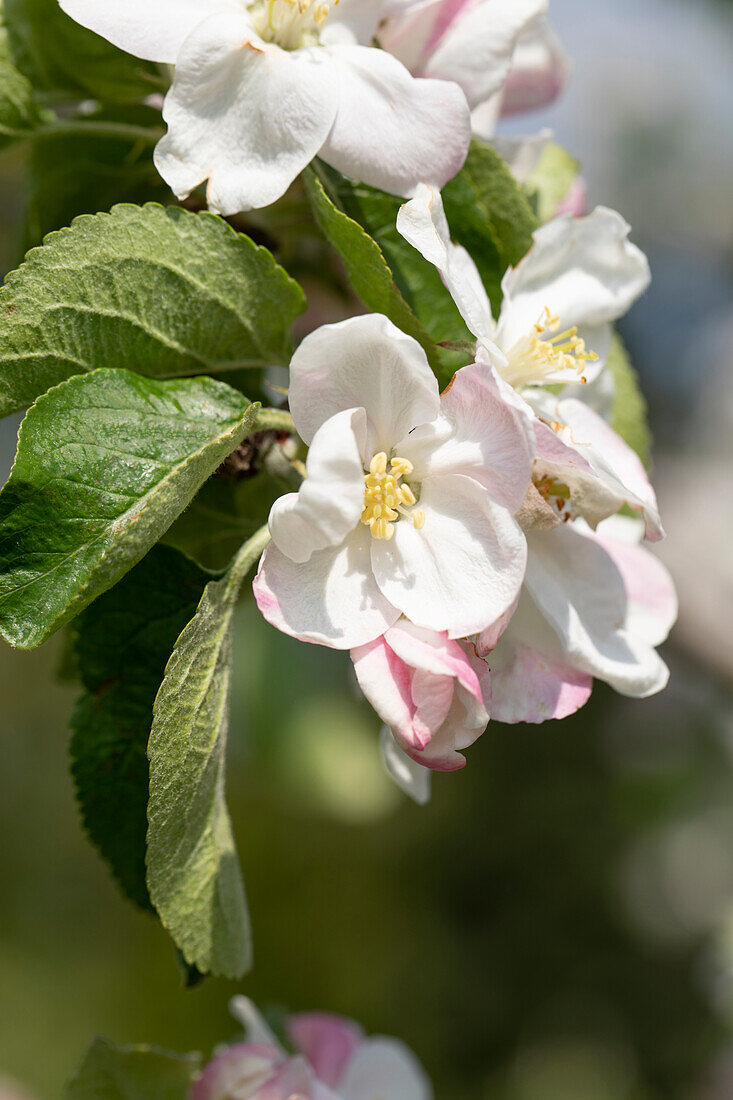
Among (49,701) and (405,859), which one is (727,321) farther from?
(49,701)

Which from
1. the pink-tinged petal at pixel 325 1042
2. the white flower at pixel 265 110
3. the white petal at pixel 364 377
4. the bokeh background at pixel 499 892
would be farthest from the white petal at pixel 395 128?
the bokeh background at pixel 499 892

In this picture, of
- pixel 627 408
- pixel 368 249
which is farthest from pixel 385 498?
pixel 627 408

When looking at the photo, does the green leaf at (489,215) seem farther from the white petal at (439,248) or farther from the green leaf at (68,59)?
the green leaf at (68,59)

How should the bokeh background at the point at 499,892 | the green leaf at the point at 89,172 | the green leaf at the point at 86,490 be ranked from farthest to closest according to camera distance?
1. the bokeh background at the point at 499,892
2. the green leaf at the point at 89,172
3. the green leaf at the point at 86,490

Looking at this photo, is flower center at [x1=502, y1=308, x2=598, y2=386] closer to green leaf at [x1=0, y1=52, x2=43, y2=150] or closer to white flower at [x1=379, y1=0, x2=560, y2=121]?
white flower at [x1=379, y1=0, x2=560, y2=121]

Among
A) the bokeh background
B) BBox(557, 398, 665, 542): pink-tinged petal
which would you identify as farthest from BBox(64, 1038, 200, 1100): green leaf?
the bokeh background

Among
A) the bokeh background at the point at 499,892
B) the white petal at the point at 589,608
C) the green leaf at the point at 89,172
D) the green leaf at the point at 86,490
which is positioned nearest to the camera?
the green leaf at the point at 86,490
